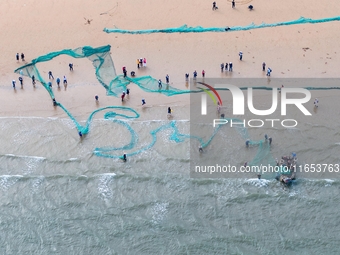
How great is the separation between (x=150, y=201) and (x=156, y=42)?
17648mm

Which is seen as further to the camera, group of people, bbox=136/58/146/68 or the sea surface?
group of people, bbox=136/58/146/68

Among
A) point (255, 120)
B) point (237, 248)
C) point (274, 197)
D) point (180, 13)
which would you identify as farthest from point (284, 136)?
point (180, 13)

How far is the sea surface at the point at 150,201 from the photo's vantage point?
28.6 metres

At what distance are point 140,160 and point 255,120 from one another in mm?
8737

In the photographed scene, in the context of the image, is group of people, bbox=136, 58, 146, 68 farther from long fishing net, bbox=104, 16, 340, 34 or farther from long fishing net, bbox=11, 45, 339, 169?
long fishing net, bbox=104, 16, 340, 34

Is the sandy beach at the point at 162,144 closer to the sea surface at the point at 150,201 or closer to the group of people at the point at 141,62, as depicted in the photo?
the sea surface at the point at 150,201

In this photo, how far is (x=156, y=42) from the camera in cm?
4409

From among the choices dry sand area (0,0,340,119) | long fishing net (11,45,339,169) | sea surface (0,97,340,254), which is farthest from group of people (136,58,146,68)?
sea surface (0,97,340,254)

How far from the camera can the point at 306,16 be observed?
46.2 m

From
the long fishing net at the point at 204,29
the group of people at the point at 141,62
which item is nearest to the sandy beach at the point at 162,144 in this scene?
the long fishing net at the point at 204,29

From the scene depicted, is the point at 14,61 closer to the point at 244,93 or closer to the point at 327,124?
the point at 244,93

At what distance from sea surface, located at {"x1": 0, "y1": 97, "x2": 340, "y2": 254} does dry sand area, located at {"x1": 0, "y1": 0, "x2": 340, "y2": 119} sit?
4.69m

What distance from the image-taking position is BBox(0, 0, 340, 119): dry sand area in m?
39.5

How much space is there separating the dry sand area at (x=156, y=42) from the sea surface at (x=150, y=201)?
469 cm
